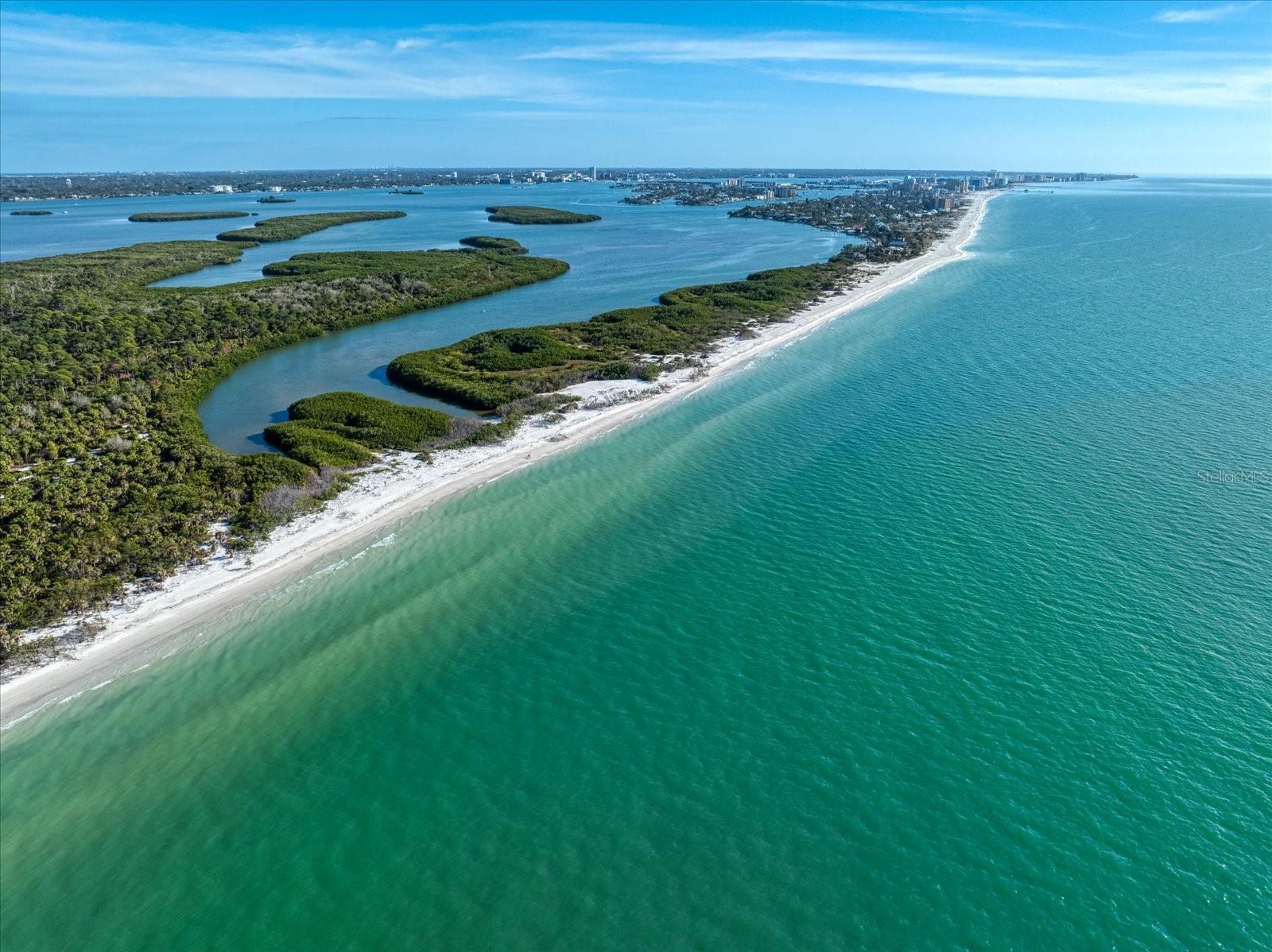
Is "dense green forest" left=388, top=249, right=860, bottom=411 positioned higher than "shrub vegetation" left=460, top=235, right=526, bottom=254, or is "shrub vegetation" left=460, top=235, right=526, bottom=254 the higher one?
"shrub vegetation" left=460, top=235, right=526, bottom=254

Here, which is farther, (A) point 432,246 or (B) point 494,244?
(A) point 432,246

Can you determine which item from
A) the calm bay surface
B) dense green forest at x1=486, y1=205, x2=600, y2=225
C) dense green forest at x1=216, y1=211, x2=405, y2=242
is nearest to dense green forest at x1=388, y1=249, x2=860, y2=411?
the calm bay surface

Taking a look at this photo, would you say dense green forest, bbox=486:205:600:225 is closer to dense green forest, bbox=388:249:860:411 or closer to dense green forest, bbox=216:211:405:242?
dense green forest, bbox=216:211:405:242

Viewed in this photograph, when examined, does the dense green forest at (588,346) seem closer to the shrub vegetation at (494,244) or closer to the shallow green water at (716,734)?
the shallow green water at (716,734)

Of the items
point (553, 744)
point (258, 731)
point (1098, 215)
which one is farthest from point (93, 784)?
point (1098, 215)

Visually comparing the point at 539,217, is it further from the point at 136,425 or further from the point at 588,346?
the point at 136,425

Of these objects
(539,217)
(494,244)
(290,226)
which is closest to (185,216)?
(290,226)
